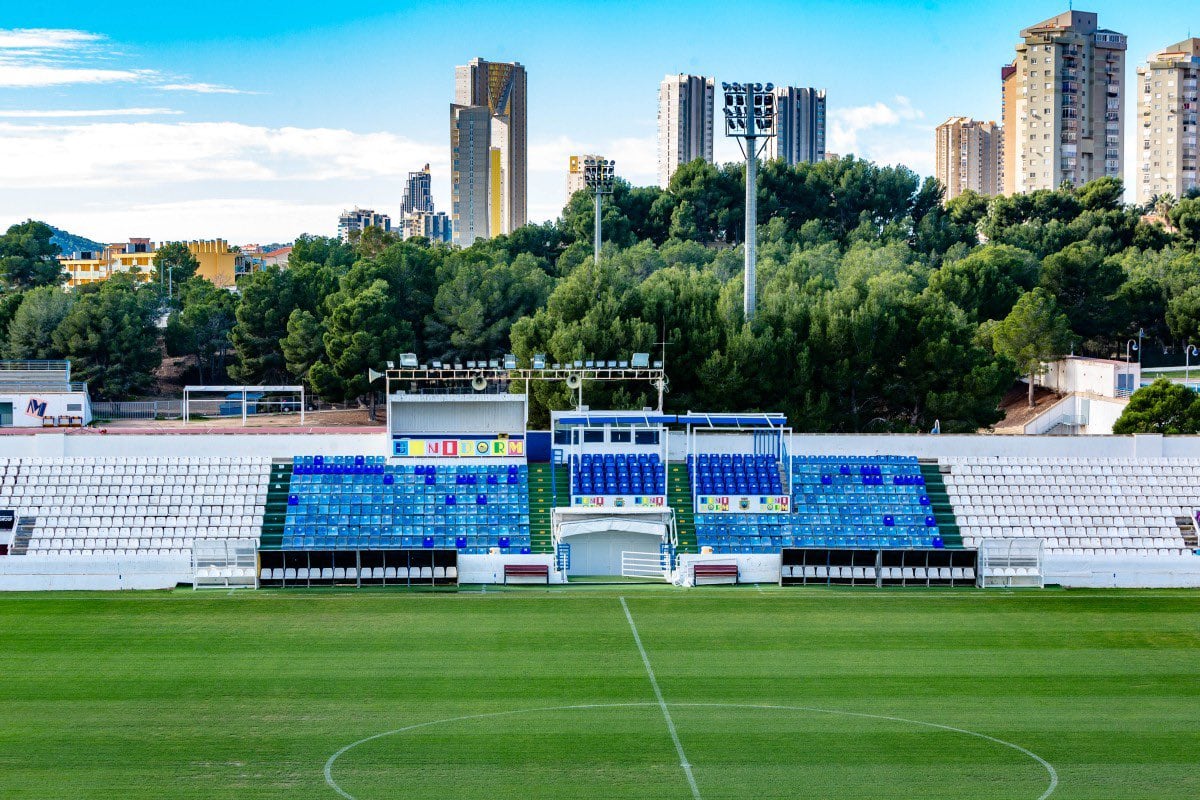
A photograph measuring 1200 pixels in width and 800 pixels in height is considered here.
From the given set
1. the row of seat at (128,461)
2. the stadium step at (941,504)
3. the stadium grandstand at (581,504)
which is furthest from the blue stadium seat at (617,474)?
the row of seat at (128,461)

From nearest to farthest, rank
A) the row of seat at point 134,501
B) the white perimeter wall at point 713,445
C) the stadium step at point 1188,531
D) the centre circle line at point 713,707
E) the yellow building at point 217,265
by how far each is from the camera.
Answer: the centre circle line at point 713,707, the row of seat at point 134,501, the stadium step at point 1188,531, the white perimeter wall at point 713,445, the yellow building at point 217,265

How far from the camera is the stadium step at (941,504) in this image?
1715 inches

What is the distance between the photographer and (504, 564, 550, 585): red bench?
40.9 m

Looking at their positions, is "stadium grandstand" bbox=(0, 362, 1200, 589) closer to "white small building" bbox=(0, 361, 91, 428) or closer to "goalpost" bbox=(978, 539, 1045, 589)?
"goalpost" bbox=(978, 539, 1045, 589)

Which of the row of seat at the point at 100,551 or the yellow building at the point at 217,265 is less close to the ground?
the yellow building at the point at 217,265

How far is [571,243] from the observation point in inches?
4751

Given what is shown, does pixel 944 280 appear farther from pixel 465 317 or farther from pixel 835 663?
pixel 835 663

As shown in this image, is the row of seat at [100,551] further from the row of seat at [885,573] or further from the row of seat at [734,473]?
the row of seat at [885,573]

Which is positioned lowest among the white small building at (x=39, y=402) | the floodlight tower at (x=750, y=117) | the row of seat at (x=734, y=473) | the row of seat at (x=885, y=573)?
the row of seat at (x=885, y=573)

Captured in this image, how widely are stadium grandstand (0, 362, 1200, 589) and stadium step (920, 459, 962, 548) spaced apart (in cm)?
7

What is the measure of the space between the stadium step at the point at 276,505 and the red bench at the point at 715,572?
451 inches

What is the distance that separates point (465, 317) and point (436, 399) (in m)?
40.2

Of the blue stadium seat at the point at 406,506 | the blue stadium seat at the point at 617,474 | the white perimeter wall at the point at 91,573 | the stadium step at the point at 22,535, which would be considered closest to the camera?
the white perimeter wall at the point at 91,573

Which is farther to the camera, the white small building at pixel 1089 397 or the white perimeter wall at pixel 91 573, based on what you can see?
the white small building at pixel 1089 397
